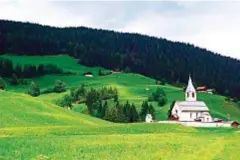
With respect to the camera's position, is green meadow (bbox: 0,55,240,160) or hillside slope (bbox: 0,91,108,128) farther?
hillside slope (bbox: 0,91,108,128)

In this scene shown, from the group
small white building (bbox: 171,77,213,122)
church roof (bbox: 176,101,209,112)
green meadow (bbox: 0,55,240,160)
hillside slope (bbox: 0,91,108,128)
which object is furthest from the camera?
church roof (bbox: 176,101,209,112)

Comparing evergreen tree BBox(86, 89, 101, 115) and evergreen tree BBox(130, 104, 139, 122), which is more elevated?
evergreen tree BBox(86, 89, 101, 115)

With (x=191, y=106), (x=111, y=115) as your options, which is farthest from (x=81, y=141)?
(x=191, y=106)

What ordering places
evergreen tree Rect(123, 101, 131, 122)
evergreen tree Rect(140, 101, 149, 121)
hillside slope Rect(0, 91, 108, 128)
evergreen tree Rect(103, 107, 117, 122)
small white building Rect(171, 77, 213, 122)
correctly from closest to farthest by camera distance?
hillside slope Rect(0, 91, 108, 128) < evergreen tree Rect(103, 107, 117, 122) < evergreen tree Rect(123, 101, 131, 122) < evergreen tree Rect(140, 101, 149, 121) < small white building Rect(171, 77, 213, 122)

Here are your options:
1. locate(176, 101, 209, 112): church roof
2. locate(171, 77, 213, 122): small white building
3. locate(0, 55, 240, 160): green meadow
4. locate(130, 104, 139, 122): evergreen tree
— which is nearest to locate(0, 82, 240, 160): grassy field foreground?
locate(0, 55, 240, 160): green meadow

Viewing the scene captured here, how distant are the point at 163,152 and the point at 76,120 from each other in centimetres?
3457

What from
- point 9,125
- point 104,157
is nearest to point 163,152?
point 104,157

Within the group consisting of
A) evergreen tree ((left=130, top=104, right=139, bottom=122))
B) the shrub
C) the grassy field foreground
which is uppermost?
the grassy field foreground

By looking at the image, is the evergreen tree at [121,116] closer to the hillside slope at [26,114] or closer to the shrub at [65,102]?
the shrub at [65,102]

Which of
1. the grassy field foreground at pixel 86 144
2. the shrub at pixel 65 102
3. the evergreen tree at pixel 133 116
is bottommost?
the evergreen tree at pixel 133 116

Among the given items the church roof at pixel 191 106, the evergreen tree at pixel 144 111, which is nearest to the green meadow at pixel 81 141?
the evergreen tree at pixel 144 111

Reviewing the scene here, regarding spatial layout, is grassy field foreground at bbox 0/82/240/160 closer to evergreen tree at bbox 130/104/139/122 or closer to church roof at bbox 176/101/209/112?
evergreen tree at bbox 130/104/139/122

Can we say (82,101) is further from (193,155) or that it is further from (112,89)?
(193,155)

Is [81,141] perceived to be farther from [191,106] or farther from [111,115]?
[191,106]
